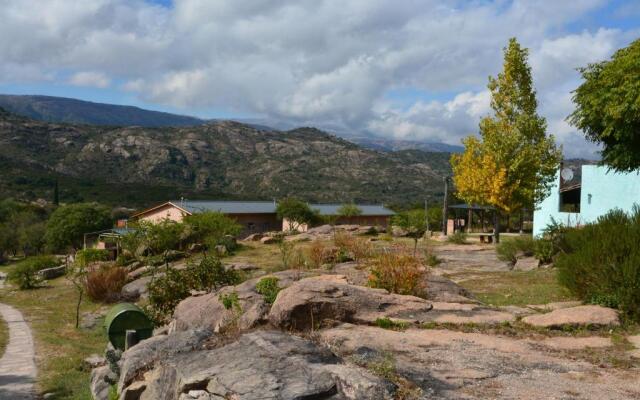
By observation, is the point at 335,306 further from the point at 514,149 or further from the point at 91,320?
the point at 514,149

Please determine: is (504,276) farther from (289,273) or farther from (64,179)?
(64,179)

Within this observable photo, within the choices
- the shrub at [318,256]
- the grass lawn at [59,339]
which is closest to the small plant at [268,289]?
the grass lawn at [59,339]

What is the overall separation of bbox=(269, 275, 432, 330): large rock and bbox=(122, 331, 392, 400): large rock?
Result: 1.25 meters

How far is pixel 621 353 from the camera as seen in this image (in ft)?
23.8

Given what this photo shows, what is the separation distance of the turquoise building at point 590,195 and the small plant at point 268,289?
1369cm

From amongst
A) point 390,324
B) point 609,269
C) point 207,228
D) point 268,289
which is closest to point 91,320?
point 268,289

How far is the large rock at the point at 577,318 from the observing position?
8578mm

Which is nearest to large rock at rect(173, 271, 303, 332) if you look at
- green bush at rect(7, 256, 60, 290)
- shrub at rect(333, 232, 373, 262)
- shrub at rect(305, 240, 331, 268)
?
shrub at rect(333, 232, 373, 262)

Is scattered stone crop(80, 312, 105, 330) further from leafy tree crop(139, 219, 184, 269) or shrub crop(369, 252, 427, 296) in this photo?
shrub crop(369, 252, 427, 296)

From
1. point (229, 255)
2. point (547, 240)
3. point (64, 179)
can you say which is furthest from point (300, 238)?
point (64, 179)

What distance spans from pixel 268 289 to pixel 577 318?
4826mm

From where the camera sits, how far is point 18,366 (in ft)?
43.7

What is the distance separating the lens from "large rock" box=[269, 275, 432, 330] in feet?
27.7

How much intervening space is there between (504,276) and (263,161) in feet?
393
